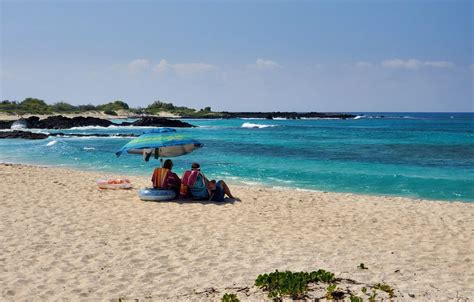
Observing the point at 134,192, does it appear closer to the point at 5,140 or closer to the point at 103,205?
the point at 103,205

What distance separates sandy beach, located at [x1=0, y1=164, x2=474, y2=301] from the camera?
229 inches

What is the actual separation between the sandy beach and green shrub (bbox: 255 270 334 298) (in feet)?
0.47

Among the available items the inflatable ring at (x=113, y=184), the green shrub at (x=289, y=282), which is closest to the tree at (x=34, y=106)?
the inflatable ring at (x=113, y=184)

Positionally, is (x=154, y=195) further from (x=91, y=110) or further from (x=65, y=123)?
(x=91, y=110)

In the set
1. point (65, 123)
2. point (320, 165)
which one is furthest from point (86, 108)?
point (320, 165)

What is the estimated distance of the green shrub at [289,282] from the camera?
4.99 metres

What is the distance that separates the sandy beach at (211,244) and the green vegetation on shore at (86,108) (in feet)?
239

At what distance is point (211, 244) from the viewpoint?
799cm

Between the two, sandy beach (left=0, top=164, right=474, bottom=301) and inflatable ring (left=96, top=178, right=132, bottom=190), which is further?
inflatable ring (left=96, top=178, right=132, bottom=190)

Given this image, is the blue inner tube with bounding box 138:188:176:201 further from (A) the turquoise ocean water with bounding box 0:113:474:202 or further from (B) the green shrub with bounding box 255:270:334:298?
(B) the green shrub with bounding box 255:270:334:298

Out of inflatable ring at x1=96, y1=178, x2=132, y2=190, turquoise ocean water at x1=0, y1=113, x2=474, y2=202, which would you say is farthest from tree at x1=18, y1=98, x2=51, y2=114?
inflatable ring at x1=96, y1=178, x2=132, y2=190

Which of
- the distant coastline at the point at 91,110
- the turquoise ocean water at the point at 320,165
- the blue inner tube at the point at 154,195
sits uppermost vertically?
the distant coastline at the point at 91,110

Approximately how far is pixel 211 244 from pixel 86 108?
9956 centimetres

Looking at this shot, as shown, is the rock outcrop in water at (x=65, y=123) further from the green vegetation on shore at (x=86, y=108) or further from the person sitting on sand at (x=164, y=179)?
the person sitting on sand at (x=164, y=179)
